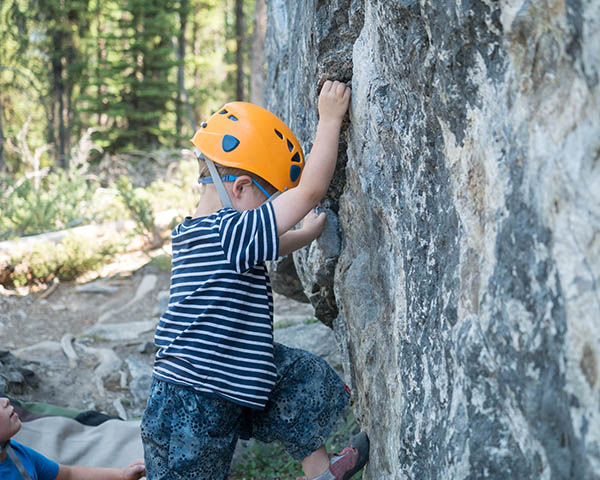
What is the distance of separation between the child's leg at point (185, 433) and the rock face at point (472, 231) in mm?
546

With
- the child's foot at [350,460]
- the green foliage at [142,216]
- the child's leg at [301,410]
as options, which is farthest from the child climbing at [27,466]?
the green foliage at [142,216]

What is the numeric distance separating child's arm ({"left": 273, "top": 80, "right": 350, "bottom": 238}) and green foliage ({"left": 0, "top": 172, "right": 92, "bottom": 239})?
22.0 ft

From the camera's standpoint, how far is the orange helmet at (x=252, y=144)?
2.22 m

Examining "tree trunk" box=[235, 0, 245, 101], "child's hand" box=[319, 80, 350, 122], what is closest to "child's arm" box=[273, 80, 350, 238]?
"child's hand" box=[319, 80, 350, 122]

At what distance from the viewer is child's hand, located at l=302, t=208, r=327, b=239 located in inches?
95.7

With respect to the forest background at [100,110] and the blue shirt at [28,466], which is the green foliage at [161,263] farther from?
the blue shirt at [28,466]

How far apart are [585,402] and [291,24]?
2909 millimetres

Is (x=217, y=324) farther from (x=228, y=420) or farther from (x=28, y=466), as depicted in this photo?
(x=28, y=466)

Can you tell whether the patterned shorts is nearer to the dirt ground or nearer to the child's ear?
the child's ear

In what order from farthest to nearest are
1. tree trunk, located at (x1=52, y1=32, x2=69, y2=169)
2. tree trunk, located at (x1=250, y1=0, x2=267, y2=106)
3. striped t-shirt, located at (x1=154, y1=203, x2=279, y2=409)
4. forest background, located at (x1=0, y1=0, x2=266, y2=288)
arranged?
tree trunk, located at (x1=52, y1=32, x2=69, y2=169)
tree trunk, located at (x1=250, y1=0, x2=267, y2=106)
forest background, located at (x1=0, y1=0, x2=266, y2=288)
striped t-shirt, located at (x1=154, y1=203, x2=279, y2=409)

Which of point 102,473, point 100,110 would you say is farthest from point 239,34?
point 102,473

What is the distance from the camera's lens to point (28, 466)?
100 inches

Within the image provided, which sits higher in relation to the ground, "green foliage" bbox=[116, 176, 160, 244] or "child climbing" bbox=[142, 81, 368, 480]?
"child climbing" bbox=[142, 81, 368, 480]

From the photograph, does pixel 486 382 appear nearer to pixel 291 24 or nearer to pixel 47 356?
pixel 291 24
